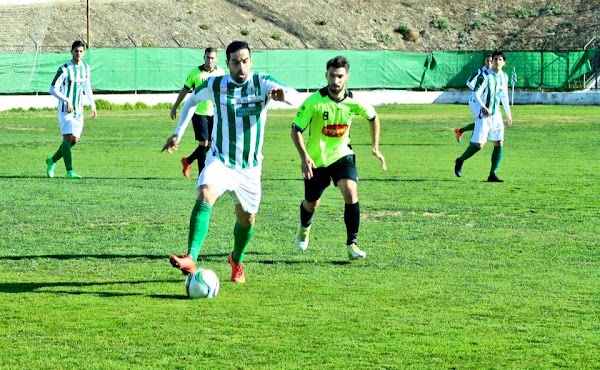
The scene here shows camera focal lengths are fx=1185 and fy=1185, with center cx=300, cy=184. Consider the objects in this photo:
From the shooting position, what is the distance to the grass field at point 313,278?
7.21 metres

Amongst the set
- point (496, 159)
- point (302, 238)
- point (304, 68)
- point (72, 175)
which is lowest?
point (72, 175)

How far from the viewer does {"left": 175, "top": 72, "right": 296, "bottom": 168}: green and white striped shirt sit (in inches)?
372

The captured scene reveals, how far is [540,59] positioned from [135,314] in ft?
163

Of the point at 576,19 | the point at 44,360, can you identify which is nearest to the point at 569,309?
the point at 44,360

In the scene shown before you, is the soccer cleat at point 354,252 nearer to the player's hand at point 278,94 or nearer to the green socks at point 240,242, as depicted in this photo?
the green socks at point 240,242

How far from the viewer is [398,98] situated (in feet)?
176

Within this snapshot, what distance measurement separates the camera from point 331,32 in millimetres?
71312

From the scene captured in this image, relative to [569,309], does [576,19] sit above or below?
above

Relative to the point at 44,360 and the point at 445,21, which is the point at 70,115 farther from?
the point at 445,21

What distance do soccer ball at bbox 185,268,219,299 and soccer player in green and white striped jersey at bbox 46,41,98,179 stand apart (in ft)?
34.7

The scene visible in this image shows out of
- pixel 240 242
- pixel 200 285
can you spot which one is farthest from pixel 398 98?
pixel 200 285

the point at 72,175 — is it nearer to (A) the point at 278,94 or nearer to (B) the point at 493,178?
(B) the point at 493,178

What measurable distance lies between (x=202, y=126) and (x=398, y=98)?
35952mm

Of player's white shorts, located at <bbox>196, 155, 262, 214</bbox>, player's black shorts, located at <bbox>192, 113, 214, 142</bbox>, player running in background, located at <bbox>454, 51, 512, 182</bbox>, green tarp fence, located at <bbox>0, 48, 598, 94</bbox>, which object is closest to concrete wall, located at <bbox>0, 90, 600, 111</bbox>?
green tarp fence, located at <bbox>0, 48, 598, 94</bbox>
